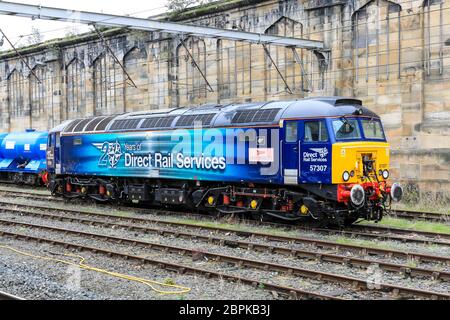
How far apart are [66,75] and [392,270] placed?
105 ft

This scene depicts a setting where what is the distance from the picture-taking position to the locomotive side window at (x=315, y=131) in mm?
14695

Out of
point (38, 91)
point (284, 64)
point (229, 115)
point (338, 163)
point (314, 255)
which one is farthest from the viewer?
point (38, 91)

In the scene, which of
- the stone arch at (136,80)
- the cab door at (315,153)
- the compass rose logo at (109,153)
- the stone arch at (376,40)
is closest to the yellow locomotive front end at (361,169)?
the cab door at (315,153)

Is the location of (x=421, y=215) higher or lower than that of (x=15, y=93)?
lower

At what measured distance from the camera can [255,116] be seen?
16375mm

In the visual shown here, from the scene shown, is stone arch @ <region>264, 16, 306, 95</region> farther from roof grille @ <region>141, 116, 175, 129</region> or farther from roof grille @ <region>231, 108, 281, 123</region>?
roof grille @ <region>231, 108, 281, 123</region>

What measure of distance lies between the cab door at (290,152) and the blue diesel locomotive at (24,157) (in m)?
17.7

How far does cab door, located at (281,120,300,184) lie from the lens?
15242 millimetres

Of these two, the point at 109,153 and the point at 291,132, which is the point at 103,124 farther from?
the point at 291,132

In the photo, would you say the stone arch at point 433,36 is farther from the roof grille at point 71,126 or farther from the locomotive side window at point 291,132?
the roof grille at point 71,126

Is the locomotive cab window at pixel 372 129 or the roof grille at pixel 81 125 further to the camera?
the roof grille at pixel 81 125

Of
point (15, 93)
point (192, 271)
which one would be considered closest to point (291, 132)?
point (192, 271)

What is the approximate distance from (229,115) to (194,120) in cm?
154
